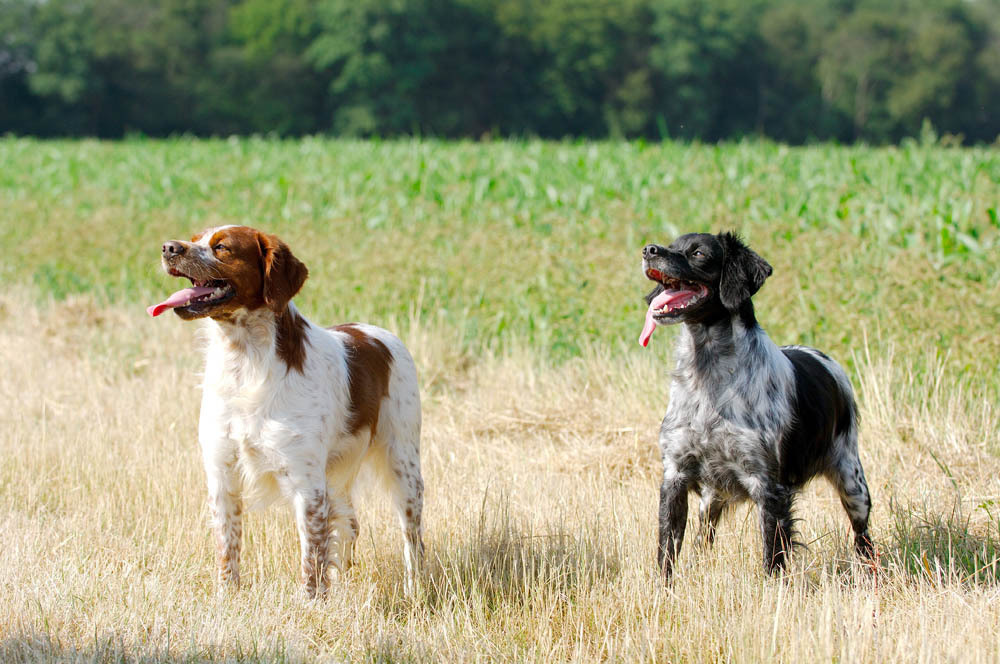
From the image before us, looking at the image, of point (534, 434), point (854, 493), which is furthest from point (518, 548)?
point (534, 434)

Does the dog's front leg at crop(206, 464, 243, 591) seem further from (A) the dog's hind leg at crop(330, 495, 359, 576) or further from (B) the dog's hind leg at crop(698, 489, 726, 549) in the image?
(B) the dog's hind leg at crop(698, 489, 726, 549)

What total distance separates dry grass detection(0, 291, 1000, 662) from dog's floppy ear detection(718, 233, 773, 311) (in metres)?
1.02

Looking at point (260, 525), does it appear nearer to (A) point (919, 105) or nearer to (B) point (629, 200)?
(B) point (629, 200)

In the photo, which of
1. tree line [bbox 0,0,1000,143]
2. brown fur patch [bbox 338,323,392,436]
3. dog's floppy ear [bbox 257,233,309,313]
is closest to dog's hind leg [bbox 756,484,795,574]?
brown fur patch [bbox 338,323,392,436]

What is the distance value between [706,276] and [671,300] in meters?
0.16

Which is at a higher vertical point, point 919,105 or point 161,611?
point 919,105

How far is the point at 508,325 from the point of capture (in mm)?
8117

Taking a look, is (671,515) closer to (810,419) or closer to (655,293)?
(810,419)

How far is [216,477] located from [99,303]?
6.84m

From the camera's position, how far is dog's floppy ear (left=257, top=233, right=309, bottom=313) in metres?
3.64

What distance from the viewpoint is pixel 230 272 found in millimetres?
3584

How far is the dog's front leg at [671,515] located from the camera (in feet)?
12.7

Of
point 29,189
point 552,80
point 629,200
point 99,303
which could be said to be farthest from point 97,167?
point 552,80

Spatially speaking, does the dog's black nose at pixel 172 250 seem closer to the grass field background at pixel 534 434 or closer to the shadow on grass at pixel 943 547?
the grass field background at pixel 534 434
